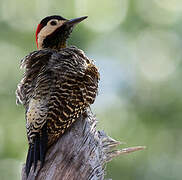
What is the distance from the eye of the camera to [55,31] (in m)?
7.54

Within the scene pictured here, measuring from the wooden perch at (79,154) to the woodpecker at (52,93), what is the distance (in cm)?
7

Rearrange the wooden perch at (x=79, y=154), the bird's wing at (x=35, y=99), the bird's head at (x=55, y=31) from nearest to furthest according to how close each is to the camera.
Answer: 1. the wooden perch at (x=79, y=154)
2. the bird's wing at (x=35, y=99)
3. the bird's head at (x=55, y=31)

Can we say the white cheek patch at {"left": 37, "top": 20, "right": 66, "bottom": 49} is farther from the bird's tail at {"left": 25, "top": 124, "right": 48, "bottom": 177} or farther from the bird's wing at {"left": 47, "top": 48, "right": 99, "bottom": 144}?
the bird's tail at {"left": 25, "top": 124, "right": 48, "bottom": 177}

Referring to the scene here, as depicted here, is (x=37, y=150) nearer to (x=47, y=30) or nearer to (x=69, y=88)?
(x=69, y=88)

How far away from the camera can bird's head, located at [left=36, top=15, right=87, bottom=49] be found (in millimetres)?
7535

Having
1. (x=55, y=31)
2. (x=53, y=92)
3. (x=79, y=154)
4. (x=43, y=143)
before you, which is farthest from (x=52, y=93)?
(x=55, y=31)

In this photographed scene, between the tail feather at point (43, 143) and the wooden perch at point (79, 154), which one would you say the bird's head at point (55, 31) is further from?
the tail feather at point (43, 143)

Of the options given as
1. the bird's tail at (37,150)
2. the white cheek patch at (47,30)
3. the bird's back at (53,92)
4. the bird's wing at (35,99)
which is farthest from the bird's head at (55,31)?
the bird's tail at (37,150)

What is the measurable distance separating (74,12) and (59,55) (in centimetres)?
560

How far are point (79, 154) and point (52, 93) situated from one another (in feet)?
2.38

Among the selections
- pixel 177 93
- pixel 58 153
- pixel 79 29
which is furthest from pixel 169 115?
pixel 58 153

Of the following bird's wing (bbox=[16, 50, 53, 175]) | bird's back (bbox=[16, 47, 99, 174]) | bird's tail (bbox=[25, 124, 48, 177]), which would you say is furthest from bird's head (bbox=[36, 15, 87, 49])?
bird's tail (bbox=[25, 124, 48, 177])

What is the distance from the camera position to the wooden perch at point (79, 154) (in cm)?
530

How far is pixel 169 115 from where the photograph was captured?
12156 millimetres
